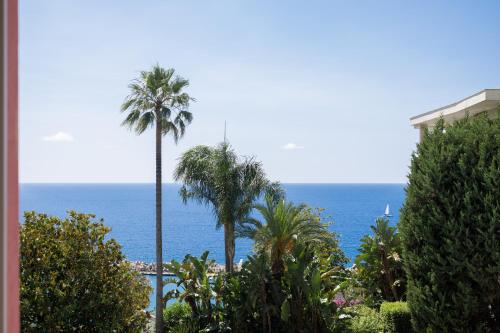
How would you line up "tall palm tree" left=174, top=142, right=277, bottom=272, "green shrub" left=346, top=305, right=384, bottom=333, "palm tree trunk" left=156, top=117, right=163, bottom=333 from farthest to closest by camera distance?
"tall palm tree" left=174, top=142, right=277, bottom=272 → "palm tree trunk" left=156, top=117, right=163, bottom=333 → "green shrub" left=346, top=305, right=384, bottom=333

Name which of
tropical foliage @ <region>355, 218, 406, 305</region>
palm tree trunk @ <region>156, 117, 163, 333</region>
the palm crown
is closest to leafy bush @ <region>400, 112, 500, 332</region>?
tropical foliage @ <region>355, 218, 406, 305</region>

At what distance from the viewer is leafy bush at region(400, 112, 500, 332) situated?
294 inches

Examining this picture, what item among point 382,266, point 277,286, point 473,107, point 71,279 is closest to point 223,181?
point 382,266

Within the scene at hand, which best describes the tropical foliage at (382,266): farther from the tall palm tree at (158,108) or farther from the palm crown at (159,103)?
the palm crown at (159,103)

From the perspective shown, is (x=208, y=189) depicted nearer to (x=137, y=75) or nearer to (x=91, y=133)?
(x=137, y=75)

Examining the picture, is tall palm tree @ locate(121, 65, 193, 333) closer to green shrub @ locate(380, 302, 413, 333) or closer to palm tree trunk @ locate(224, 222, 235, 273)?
palm tree trunk @ locate(224, 222, 235, 273)

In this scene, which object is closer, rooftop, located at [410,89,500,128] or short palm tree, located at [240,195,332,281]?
rooftop, located at [410,89,500,128]

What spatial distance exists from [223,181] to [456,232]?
556 inches

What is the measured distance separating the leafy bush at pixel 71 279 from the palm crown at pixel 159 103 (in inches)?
294


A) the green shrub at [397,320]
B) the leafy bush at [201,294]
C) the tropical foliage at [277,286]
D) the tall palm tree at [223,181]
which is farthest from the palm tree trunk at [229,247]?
the green shrub at [397,320]

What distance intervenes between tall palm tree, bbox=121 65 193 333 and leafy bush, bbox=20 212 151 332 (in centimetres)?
701

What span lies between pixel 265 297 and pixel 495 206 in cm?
586

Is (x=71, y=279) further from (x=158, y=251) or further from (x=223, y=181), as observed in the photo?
(x=223, y=181)

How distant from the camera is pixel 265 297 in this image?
11.6 metres
